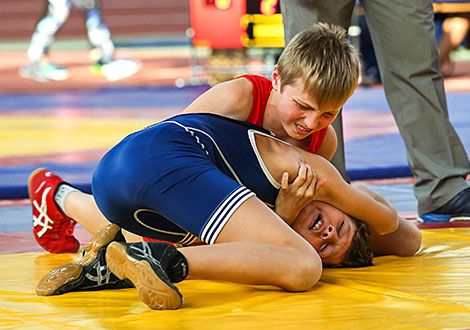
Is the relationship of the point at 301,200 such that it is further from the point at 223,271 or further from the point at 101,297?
the point at 101,297

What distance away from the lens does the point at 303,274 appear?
2117 mm

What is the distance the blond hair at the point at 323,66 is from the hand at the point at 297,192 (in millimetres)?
204

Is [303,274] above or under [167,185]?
under

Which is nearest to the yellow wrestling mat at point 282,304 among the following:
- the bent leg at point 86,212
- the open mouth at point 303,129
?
the bent leg at point 86,212

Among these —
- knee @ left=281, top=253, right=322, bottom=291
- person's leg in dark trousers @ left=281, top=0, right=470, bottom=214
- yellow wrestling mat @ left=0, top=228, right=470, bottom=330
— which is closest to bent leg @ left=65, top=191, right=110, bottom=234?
yellow wrestling mat @ left=0, top=228, right=470, bottom=330

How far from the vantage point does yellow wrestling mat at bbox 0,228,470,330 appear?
1879mm

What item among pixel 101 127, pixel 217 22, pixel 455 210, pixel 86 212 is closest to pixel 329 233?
pixel 86 212

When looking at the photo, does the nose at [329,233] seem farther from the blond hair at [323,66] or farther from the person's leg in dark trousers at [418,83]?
the person's leg in dark trousers at [418,83]

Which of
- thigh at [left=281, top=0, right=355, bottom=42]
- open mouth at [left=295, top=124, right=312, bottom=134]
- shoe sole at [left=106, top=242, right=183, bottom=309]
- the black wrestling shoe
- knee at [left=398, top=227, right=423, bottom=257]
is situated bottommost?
knee at [left=398, top=227, right=423, bottom=257]

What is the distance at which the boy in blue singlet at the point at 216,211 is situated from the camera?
6.54 ft

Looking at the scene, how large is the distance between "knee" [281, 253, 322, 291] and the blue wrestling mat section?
1.87 m

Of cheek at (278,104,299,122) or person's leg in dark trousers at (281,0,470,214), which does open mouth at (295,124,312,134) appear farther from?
person's leg in dark trousers at (281,0,470,214)

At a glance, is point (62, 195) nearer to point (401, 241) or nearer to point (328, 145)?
point (328, 145)

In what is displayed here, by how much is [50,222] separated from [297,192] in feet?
3.08
